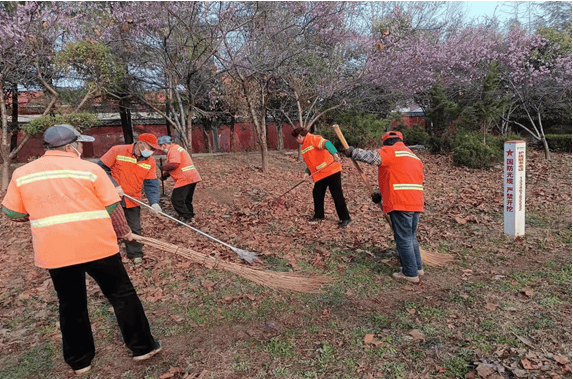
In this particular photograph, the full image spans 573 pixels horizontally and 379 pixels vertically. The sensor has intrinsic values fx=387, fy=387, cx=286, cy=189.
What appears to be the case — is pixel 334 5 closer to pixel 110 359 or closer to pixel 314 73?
pixel 314 73

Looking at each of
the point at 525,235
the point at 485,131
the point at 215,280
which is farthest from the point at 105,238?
the point at 485,131

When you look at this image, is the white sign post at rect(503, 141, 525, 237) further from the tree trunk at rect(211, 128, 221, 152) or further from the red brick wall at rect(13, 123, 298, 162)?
the tree trunk at rect(211, 128, 221, 152)

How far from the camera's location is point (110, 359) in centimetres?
312

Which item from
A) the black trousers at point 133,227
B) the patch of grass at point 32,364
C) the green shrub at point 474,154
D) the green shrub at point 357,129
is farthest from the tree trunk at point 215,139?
the patch of grass at point 32,364

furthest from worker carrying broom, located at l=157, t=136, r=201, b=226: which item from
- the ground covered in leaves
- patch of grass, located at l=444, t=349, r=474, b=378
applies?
patch of grass, located at l=444, t=349, r=474, b=378

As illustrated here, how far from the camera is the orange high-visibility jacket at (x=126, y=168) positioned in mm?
4969

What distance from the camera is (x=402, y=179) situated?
4184 millimetres

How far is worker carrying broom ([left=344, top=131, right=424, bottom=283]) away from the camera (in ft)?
13.7

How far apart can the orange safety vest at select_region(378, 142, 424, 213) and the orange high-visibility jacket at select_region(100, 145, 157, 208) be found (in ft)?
10.3

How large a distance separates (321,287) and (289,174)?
719 centimetres

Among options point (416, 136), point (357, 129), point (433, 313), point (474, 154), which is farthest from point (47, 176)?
point (416, 136)

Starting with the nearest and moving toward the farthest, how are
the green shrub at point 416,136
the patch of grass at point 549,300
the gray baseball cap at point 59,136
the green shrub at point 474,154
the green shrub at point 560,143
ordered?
the gray baseball cap at point 59,136 < the patch of grass at point 549,300 < the green shrub at point 474,154 < the green shrub at point 560,143 < the green shrub at point 416,136

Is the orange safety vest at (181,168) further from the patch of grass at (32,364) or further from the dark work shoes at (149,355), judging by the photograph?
the dark work shoes at (149,355)

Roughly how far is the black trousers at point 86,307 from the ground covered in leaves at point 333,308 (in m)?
0.18
